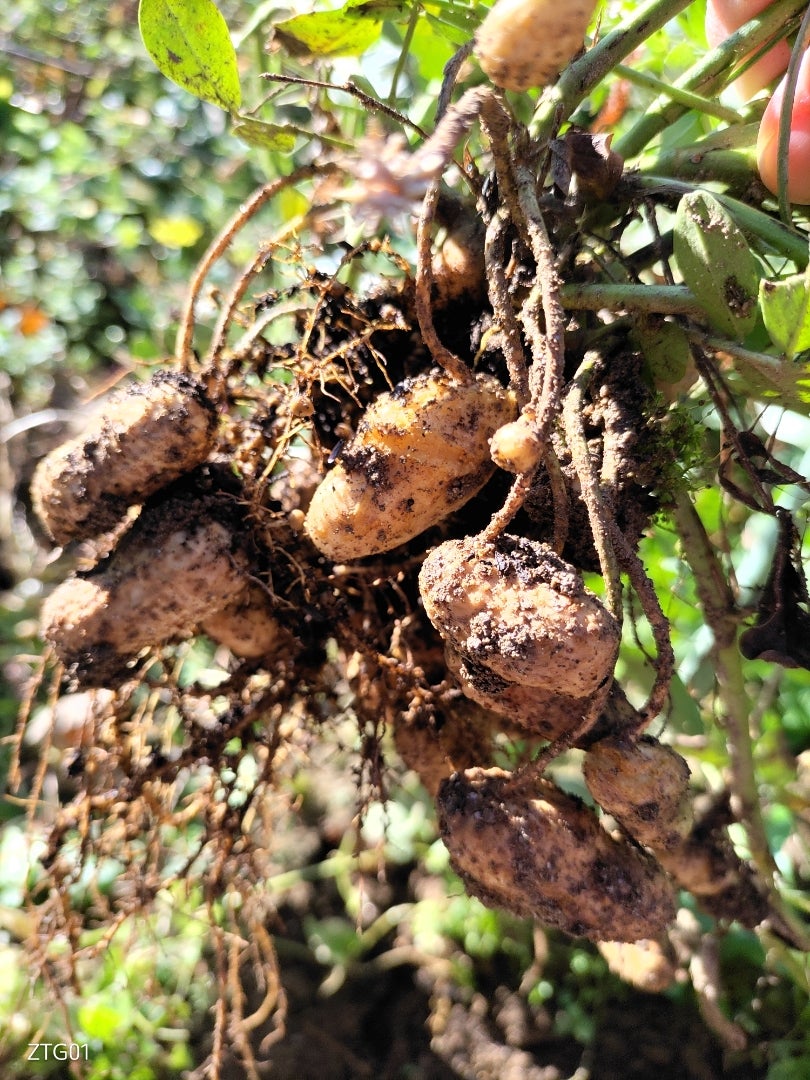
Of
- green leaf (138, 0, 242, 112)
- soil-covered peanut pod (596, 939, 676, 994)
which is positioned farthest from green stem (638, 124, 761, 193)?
soil-covered peanut pod (596, 939, 676, 994)

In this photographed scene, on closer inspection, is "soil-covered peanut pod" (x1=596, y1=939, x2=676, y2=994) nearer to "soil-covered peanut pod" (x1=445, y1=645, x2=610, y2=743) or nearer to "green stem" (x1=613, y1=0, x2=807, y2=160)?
"soil-covered peanut pod" (x1=445, y1=645, x2=610, y2=743)

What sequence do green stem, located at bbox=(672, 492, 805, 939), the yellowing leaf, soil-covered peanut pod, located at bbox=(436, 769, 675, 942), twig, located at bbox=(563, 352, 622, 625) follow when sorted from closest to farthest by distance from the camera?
1. twig, located at bbox=(563, 352, 622, 625)
2. soil-covered peanut pod, located at bbox=(436, 769, 675, 942)
3. green stem, located at bbox=(672, 492, 805, 939)
4. the yellowing leaf

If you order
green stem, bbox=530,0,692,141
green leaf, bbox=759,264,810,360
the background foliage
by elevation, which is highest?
green stem, bbox=530,0,692,141

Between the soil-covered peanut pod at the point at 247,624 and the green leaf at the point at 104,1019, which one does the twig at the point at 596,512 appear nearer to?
the soil-covered peanut pod at the point at 247,624

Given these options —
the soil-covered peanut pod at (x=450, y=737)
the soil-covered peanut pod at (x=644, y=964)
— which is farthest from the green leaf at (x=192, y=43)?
the soil-covered peanut pod at (x=644, y=964)

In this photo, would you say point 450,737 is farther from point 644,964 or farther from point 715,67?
point 715,67

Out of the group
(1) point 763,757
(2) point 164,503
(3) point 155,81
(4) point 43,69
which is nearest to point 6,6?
(4) point 43,69

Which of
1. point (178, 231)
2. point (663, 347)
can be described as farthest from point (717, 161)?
point (178, 231)
